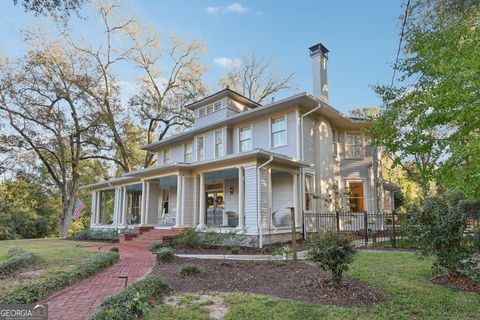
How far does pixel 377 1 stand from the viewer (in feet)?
36.6

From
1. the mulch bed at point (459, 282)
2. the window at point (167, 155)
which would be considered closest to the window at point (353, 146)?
the mulch bed at point (459, 282)

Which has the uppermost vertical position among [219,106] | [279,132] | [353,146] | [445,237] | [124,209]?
[219,106]

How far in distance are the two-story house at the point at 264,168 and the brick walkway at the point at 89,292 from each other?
4.70 meters

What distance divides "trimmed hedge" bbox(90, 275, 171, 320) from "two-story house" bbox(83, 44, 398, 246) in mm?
6364

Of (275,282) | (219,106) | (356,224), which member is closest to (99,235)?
(219,106)

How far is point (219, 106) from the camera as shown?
56.1 ft

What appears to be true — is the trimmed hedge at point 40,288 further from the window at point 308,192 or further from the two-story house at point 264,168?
the window at point 308,192

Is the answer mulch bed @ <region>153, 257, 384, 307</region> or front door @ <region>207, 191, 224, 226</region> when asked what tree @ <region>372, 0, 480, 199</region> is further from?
front door @ <region>207, 191, 224, 226</region>

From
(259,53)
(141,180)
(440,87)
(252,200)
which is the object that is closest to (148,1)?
(252,200)

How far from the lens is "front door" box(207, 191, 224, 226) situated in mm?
14867

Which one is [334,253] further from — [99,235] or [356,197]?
[99,235]

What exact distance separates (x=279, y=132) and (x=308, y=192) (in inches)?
118

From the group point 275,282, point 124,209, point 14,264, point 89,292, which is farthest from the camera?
point 124,209

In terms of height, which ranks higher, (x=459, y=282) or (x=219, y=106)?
(x=219, y=106)
